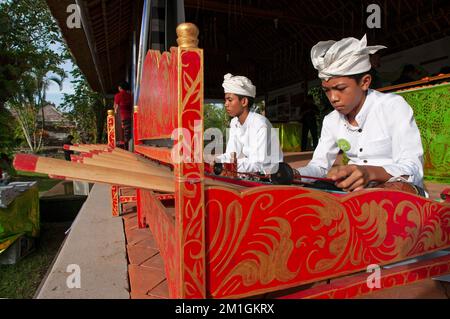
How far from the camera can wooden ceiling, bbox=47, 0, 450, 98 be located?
200 inches

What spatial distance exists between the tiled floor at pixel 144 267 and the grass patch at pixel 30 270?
2.65 meters

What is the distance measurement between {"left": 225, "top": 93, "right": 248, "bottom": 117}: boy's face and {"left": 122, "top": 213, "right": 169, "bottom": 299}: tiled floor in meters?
1.25

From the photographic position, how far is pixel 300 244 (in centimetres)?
99

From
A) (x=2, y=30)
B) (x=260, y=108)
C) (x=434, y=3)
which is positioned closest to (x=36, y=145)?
(x=260, y=108)

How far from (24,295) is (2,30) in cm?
388

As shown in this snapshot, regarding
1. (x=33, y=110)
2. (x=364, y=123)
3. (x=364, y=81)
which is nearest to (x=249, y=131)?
(x=364, y=123)

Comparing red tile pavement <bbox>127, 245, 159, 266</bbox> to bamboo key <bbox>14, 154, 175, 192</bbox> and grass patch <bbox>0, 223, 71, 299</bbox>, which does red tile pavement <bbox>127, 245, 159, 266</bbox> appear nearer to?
bamboo key <bbox>14, 154, 175, 192</bbox>

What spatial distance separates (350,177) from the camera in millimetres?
1131

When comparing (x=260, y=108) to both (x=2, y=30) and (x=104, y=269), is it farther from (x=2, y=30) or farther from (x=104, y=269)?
(x=104, y=269)

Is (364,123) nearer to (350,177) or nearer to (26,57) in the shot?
(350,177)

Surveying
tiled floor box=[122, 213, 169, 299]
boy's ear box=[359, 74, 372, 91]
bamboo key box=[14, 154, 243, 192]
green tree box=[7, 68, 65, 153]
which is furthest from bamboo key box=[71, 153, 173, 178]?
green tree box=[7, 68, 65, 153]

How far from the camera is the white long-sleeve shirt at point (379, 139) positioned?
1.35 metres

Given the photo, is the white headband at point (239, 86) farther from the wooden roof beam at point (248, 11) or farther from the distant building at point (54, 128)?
the distant building at point (54, 128)

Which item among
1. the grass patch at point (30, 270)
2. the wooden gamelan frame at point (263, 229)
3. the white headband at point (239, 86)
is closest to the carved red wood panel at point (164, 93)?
the wooden gamelan frame at point (263, 229)
